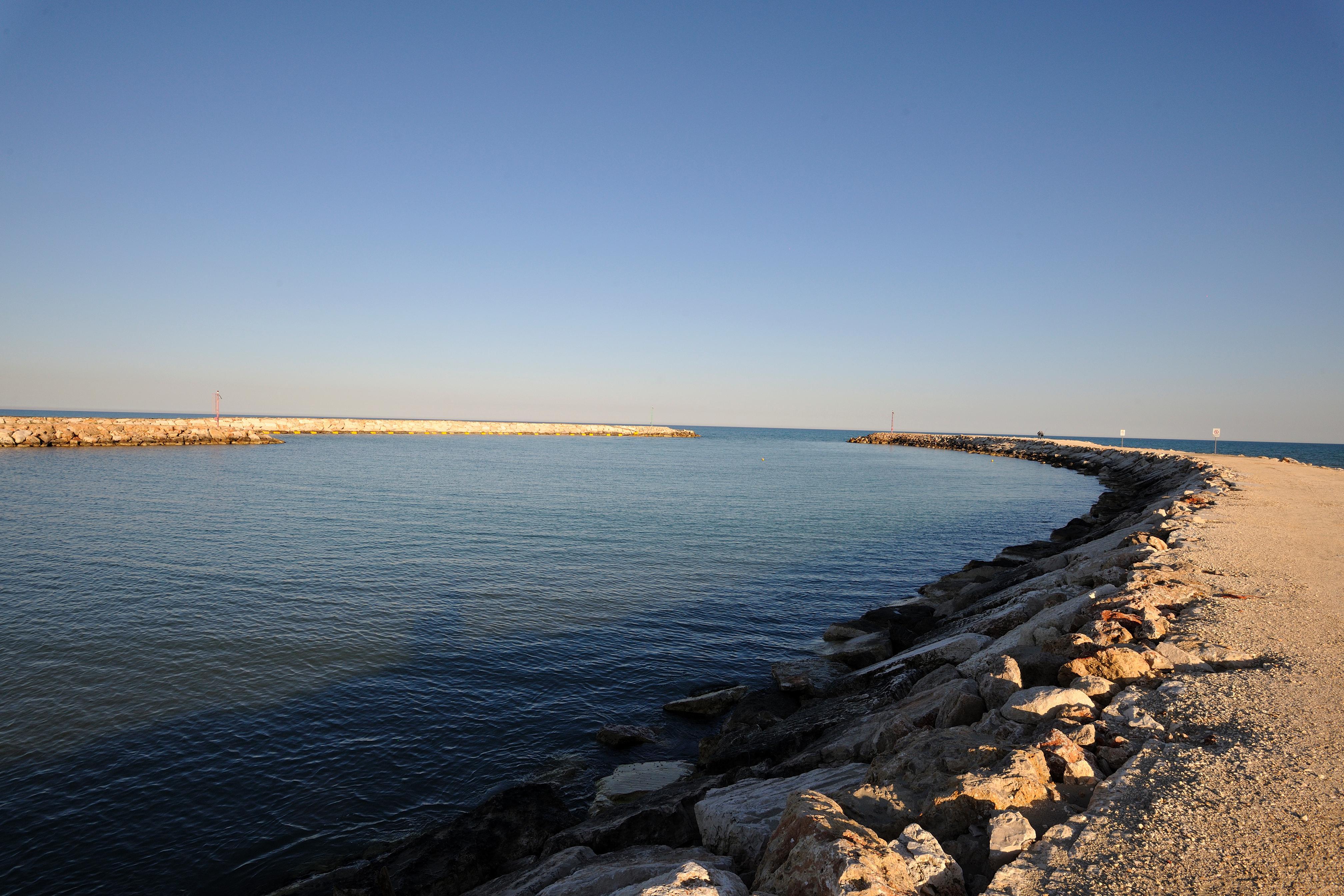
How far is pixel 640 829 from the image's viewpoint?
7.09 meters

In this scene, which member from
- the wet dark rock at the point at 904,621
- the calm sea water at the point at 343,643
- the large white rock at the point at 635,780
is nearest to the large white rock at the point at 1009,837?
the large white rock at the point at 635,780

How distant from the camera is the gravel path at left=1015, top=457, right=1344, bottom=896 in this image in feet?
12.6

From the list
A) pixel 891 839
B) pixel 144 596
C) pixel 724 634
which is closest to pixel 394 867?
pixel 891 839

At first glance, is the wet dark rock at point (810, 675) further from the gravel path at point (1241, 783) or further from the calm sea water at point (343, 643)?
the gravel path at point (1241, 783)

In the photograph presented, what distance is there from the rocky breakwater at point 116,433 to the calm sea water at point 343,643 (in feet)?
129

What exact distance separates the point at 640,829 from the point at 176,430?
90031 millimetres

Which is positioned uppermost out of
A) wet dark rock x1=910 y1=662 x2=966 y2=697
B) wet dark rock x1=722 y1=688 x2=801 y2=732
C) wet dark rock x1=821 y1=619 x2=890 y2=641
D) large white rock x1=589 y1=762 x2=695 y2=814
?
wet dark rock x1=910 y1=662 x2=966 y2=697

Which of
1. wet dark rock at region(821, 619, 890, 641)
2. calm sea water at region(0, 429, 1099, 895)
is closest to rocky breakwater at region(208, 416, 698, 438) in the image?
A: calm sea water at region(0, 429, 1099, 895)

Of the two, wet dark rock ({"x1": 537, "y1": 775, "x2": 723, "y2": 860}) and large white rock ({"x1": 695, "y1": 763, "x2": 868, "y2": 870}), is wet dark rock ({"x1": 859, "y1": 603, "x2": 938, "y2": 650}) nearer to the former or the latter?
wet dark rock ({"x1": 537, "y1": 775, "x2": 723, "y2": 860})

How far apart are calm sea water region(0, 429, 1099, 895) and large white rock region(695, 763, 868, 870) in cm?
356

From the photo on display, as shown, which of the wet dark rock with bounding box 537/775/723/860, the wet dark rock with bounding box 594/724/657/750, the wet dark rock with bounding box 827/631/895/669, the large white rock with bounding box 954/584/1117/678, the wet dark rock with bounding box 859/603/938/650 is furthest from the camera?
the wet dark rock with bounding box 859/603/938/650

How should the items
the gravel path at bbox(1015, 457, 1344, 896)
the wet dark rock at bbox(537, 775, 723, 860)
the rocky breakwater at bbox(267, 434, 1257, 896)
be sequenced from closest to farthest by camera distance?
the gravel path at bbox(1015, 457, 1344, 896), the rocky breakwater at bbox(267, 434, 1257, 896), the wet dark rock at bbox(537, 775, 723, 860)

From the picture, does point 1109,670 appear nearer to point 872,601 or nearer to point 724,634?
point 724,634

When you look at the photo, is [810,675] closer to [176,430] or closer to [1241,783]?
[1241,783]
